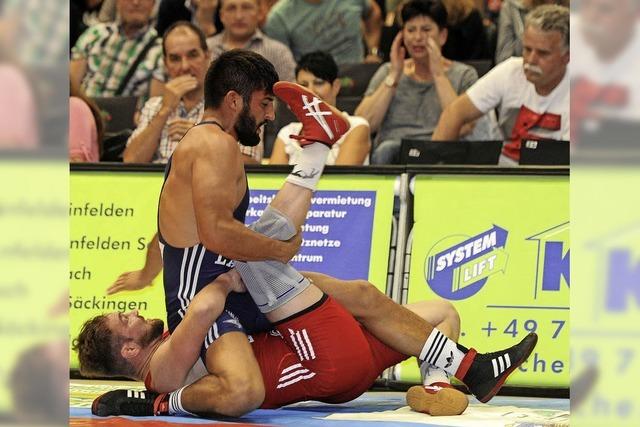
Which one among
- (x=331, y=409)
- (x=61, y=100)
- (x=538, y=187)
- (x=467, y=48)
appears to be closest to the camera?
(x=61, y=100)

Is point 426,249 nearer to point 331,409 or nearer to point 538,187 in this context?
point 538,187

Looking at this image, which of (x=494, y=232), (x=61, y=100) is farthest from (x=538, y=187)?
(x=61, y=100)

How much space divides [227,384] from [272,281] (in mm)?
538

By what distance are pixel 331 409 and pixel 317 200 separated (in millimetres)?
1796

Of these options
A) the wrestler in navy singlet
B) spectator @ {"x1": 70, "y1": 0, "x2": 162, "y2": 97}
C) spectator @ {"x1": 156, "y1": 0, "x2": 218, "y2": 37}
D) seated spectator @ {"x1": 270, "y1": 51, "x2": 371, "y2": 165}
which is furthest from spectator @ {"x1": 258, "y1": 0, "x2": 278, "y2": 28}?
the wrestler in navy singlet

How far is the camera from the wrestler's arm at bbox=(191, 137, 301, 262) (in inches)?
201

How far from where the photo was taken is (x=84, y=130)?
803cm

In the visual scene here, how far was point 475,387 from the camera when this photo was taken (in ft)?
17.8

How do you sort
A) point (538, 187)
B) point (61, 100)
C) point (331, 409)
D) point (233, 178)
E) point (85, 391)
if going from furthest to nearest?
point (538, 187), point (85, 391), point (331, 409), point (233, 178), point (61, 100)

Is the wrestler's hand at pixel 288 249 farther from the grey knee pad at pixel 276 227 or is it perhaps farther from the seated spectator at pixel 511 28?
the seated spectator at pixel 511 28

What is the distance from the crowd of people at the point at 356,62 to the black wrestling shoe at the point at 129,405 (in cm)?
272

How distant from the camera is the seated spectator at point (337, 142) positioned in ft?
25.4

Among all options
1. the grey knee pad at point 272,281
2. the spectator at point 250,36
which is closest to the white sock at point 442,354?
the grey knee pad at point 272,281

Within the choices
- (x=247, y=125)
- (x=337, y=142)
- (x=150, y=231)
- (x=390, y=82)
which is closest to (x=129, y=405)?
(x=247, y=125)
